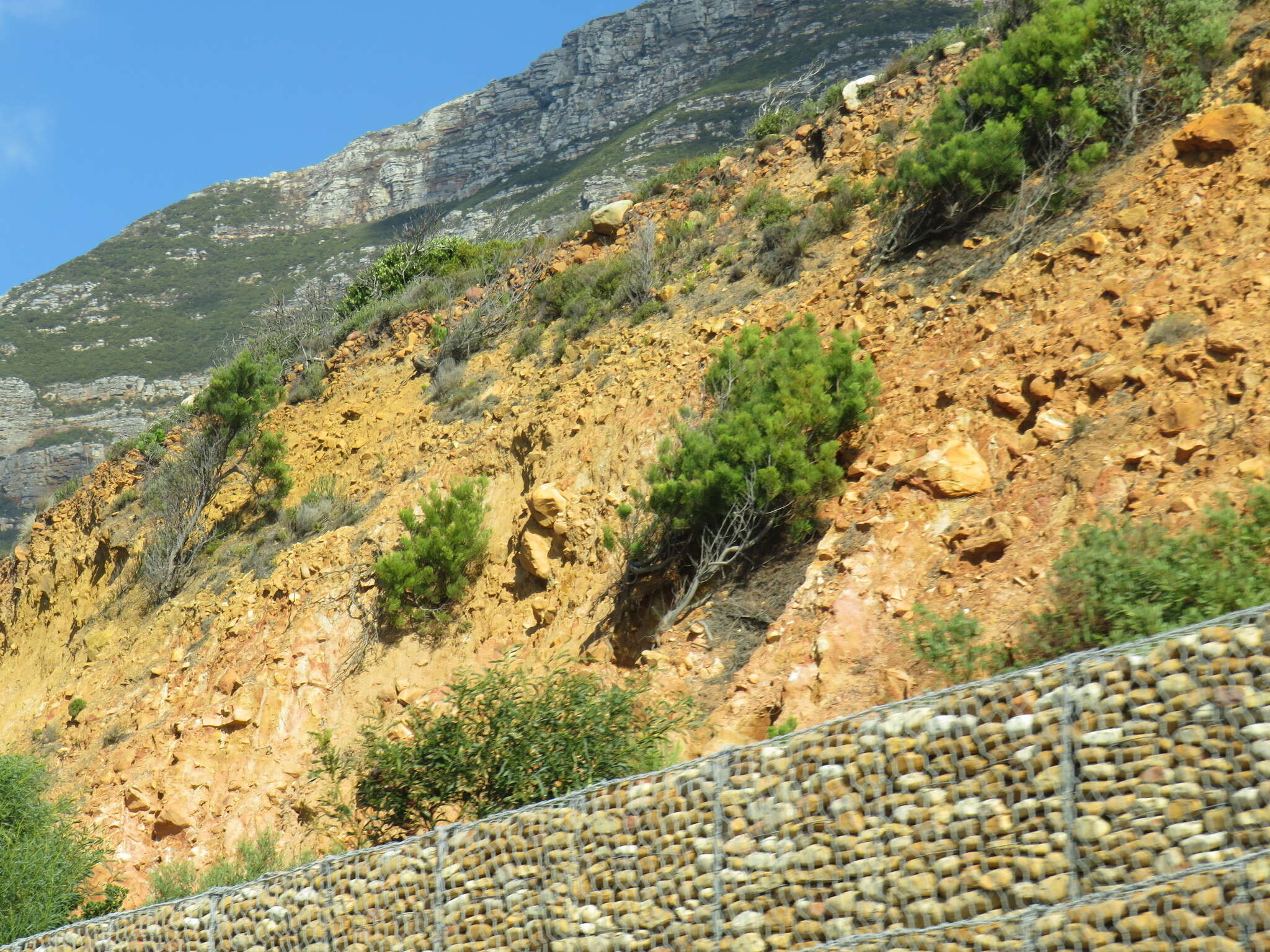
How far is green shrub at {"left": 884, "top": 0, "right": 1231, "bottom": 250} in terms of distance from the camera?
40.7ft

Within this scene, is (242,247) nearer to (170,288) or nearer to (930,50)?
(170,288)

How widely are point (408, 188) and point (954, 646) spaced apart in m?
80.1

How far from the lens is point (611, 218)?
71.8 feet

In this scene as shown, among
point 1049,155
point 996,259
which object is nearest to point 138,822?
point 996,259

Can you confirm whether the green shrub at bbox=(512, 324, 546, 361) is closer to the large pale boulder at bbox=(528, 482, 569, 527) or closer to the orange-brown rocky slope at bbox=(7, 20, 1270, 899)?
the orange-brown rocky slope at bbox=(7, 20, 1270, 899)

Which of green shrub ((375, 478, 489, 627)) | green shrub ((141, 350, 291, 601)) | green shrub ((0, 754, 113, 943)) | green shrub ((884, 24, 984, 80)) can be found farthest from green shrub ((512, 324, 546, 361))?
green shrub ((0, 754, 113, 943))

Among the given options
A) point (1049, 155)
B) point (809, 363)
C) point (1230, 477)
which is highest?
point (1049, 155)

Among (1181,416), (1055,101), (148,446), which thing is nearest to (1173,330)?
(1181,416)

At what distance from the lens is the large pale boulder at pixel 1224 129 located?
10.8m

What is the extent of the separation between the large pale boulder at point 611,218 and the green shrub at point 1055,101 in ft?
27.1

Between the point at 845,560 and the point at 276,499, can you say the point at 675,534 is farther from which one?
the point at 276,499

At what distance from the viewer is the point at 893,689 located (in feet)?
26.2

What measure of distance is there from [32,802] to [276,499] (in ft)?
29.3

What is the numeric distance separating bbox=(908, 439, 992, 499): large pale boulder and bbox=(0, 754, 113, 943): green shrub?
974cm
